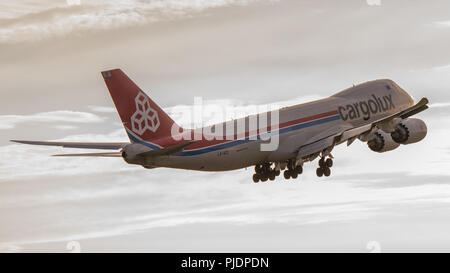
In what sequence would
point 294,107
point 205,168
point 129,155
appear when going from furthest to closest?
point 294,107 → point 205,168 → point 129,155

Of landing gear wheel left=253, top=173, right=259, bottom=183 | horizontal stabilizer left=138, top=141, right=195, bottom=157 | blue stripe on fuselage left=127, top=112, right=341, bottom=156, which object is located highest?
blue stripe on fuselage left=127, top=112, right=341, bottom=156

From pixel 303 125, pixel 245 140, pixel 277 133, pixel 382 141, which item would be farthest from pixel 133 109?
pixel 382 141

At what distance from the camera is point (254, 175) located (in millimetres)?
66188

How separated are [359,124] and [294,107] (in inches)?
269

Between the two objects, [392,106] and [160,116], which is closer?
[160,116]

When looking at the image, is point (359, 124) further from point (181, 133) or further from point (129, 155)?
point (129, 155)

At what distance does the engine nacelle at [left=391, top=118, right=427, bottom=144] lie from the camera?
67875 mm

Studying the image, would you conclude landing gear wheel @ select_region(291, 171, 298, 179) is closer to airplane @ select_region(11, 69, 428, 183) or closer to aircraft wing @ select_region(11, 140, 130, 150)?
airplane @ select_region(11, 69, 428, 183)

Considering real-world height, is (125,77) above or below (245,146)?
above

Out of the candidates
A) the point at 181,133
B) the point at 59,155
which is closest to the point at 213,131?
the point at 181,133

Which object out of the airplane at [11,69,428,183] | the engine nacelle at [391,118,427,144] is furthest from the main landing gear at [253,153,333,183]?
the engine nacelle at [391,118,427,144]

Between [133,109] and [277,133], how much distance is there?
12046 millimetres

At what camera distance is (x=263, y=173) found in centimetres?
6575

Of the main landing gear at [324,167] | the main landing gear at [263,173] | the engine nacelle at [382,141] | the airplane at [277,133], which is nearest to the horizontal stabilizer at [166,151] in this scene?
the airplane at [277,133]
